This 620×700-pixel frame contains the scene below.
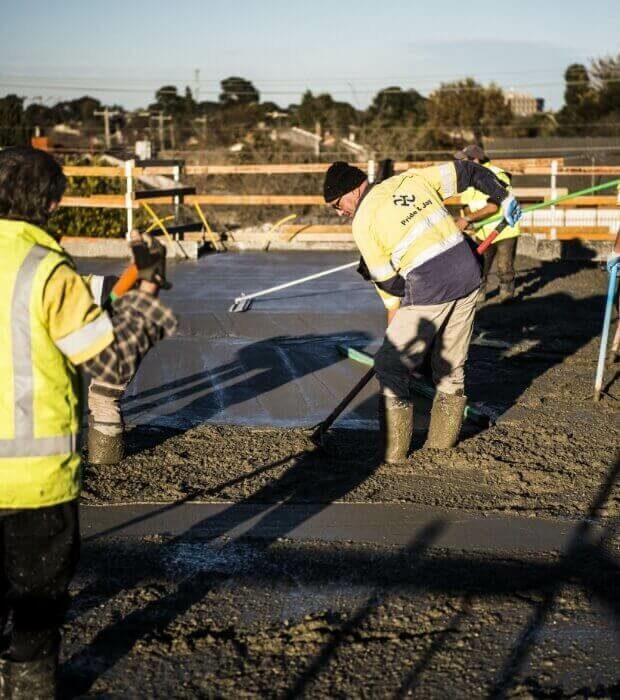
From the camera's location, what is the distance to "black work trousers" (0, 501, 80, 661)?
328 cm

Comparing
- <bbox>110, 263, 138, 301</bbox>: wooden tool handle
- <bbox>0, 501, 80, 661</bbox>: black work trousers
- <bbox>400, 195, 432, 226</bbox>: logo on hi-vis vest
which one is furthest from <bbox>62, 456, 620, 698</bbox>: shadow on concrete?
<bbox>400, 195, 432, 226</bbox>: logo on hi-vis vest

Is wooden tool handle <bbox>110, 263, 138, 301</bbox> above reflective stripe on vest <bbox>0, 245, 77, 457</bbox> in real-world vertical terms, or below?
above

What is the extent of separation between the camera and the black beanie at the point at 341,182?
5965 millimetres

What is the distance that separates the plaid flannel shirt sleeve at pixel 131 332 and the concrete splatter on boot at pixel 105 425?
106 inches

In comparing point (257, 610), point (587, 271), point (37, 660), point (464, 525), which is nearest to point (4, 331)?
point (37, 660)

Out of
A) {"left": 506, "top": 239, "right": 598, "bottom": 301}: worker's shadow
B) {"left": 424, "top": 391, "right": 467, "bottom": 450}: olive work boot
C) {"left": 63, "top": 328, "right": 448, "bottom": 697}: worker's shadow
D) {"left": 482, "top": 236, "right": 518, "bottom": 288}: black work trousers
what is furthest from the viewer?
{"left": 506, "top": 239, "right": 598, "bottom": 301}: worker's shadow

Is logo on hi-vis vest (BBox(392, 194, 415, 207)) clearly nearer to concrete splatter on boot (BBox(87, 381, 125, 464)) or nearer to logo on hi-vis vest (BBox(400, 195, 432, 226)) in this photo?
logo on hi-vis vest (BBox(400, 195, 432, 226))

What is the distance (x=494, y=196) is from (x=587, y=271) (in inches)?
391

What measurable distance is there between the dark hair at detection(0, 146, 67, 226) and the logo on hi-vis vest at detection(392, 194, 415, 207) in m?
2.91

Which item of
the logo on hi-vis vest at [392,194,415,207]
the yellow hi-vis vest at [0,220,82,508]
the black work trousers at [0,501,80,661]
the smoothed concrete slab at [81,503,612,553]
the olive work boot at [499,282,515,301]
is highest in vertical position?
the logo on hi-vis vest at [392,194,415,207]

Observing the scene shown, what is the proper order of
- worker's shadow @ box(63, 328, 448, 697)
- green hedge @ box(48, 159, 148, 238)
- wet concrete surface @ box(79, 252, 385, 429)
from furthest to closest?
1. green hedge @ box(48, 159, 148, 238)
2. wet concrete surface @ box(79, 252, 385, 429)
3. worker's shadow @ box(63, 328, 448, 697)

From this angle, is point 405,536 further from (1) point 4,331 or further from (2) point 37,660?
(1) point 4,331

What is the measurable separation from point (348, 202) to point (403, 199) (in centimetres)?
32

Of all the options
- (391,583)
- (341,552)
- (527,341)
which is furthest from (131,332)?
(527,341)
